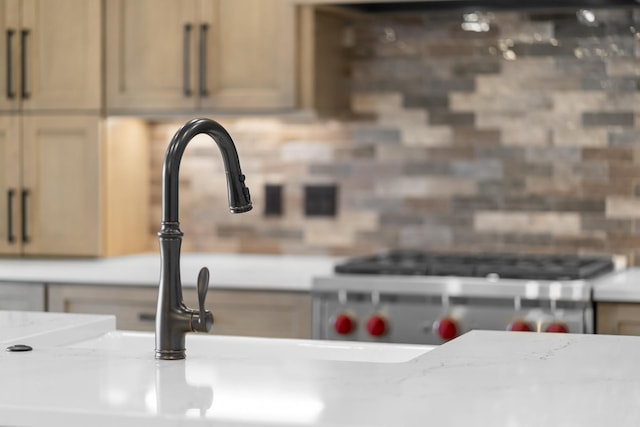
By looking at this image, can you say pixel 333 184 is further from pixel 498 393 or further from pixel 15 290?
pixel 498 393

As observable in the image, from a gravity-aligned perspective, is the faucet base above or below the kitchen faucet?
below

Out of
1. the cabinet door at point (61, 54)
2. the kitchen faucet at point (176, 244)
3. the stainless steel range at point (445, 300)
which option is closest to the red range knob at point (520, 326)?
the stainless steel range at point (445, 300)

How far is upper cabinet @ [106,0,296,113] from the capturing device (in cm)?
398

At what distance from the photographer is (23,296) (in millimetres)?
3869

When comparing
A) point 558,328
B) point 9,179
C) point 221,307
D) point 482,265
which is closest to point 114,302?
point 221,307

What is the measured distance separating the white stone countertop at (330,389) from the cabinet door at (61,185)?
2249 mm

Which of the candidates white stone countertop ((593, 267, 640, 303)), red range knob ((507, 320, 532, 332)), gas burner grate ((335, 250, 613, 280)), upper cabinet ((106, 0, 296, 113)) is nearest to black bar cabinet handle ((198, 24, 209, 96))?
upper cabinet ((106, 0, 296, 113))

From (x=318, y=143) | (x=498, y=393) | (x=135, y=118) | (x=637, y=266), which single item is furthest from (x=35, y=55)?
(x=498, y=393)

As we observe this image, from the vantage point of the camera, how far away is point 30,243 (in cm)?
427

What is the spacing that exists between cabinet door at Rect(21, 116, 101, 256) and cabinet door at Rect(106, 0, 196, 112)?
0.56ft

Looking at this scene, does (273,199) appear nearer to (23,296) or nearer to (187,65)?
(187,65)

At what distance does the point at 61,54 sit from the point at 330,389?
2.92 metres

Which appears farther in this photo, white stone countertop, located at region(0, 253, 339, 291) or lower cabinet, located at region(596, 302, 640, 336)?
white stone countertop, located at region(0, 253, 339, 291)

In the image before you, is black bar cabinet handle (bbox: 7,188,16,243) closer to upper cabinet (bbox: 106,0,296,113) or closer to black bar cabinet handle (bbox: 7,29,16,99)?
black bar cabinet handle (bbox: 7,29,16,99)
